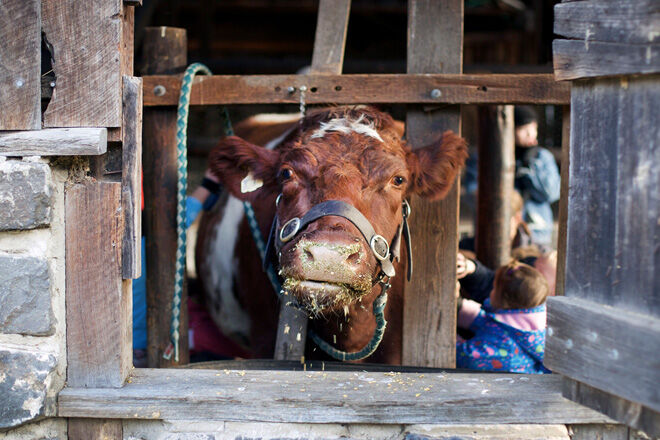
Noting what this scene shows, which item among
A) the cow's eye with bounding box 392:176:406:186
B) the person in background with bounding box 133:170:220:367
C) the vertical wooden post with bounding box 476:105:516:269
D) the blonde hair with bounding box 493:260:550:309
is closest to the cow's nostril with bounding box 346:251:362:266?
the cow's eye with bounding box 392:176:406:186

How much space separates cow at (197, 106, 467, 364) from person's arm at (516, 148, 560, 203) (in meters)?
2.55

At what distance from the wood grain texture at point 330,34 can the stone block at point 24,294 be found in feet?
4.45

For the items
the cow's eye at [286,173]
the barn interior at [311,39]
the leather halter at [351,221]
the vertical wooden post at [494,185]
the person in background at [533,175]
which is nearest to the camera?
the leather halter at [351,221]

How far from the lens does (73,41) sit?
72.9 inches

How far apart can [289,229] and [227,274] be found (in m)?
1.49

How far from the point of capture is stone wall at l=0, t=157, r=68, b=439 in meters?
1.77

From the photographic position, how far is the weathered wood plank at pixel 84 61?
1849 millimetres

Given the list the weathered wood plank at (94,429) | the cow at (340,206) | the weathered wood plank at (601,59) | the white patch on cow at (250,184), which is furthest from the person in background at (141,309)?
the weathered wood plank at (601,59)

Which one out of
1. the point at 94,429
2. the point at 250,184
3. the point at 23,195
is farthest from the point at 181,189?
the point at 94,429

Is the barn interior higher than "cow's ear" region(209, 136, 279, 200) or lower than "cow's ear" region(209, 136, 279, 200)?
higher

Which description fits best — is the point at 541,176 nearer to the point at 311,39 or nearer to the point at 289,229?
the point at 289,229

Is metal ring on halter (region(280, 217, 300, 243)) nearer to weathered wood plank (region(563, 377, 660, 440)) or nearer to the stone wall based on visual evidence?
the stone wall

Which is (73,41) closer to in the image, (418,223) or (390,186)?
(390,186)

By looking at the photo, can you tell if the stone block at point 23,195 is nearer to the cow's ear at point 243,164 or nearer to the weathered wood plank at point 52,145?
the weathered wood plank at point 52,145
